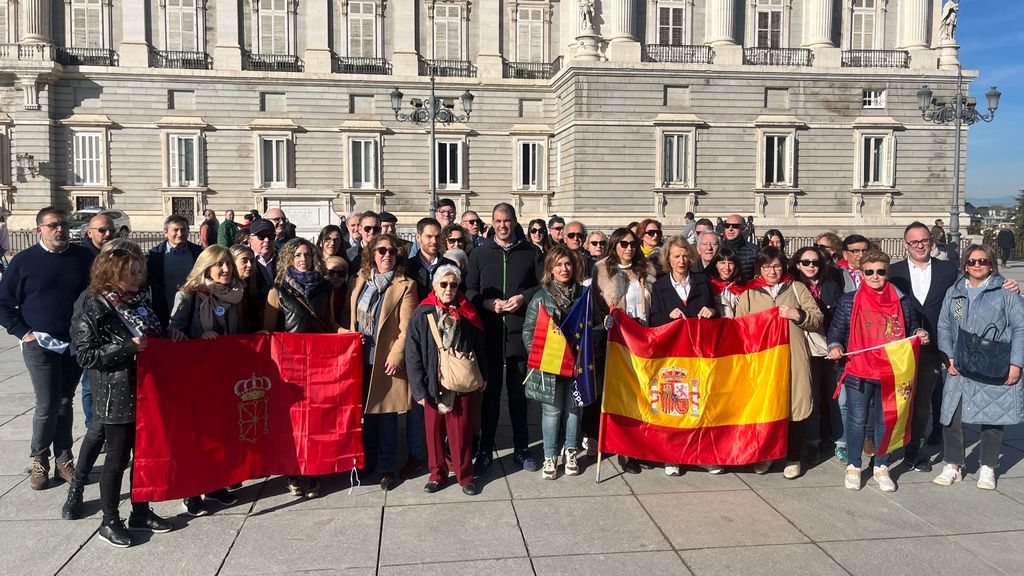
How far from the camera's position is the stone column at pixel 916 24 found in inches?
1356

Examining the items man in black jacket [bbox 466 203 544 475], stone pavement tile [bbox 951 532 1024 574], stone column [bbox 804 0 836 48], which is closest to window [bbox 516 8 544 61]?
stone column [bbox 804 0 836 48]

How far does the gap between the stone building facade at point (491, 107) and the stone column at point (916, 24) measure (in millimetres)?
82

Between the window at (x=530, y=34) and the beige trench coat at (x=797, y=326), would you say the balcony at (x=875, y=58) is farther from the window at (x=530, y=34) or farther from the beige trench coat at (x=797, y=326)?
the beige trench coat at (x=797, y=326)

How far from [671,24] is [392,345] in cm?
3205

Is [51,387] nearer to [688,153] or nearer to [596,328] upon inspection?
[596,328]

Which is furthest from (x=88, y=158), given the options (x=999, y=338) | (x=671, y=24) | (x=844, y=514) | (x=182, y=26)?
(x=999, y=338)

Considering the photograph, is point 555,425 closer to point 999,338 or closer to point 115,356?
point 115,356

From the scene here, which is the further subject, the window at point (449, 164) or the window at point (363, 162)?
the window at point (449, 164)

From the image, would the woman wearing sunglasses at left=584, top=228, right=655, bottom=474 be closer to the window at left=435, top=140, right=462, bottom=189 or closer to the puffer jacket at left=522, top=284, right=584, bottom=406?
the puffer jacket at left=522, top=284, right=584, bottom=406

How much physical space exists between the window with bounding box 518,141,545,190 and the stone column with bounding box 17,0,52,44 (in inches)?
818

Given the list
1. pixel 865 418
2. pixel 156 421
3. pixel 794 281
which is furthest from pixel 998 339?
pixel 156 421

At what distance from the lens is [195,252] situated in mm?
7277

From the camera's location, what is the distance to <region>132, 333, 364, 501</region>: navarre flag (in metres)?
5.36

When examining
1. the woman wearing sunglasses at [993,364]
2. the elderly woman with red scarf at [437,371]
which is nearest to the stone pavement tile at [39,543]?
the elderly woman with red scarf at [437,371]
